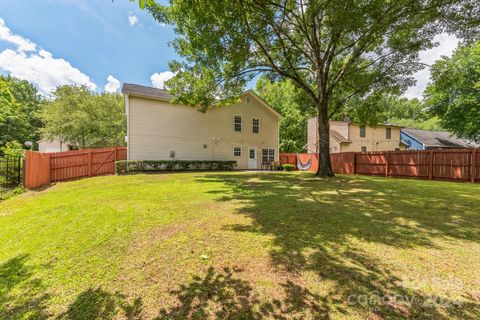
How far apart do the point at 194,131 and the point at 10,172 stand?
35.3ft

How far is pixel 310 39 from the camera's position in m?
11.9

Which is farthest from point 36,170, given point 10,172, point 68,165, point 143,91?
point 143,91

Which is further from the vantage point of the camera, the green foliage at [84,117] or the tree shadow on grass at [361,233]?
the green foliage at [84,117]

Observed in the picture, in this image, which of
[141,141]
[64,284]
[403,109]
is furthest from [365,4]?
[403,109]

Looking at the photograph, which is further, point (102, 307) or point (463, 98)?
point (463, 98)

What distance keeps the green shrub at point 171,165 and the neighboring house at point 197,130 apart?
0.73 metres

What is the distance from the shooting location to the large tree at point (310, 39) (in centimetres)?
816

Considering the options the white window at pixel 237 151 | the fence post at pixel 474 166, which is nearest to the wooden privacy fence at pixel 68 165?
the white window at pixel 237 151

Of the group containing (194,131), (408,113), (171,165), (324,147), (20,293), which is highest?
(408,113)

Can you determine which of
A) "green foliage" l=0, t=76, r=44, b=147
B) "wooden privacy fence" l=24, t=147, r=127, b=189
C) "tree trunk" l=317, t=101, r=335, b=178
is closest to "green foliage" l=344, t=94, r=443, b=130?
"tree trunk" l=317, t=101, r=335, b=178

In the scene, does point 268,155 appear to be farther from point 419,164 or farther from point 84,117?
point 84,117

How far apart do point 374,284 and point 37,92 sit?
62786 mm

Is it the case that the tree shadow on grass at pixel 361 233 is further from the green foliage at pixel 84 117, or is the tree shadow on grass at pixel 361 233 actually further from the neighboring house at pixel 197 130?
the green foliage at pixel 84 117

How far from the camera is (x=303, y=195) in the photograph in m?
7.32
